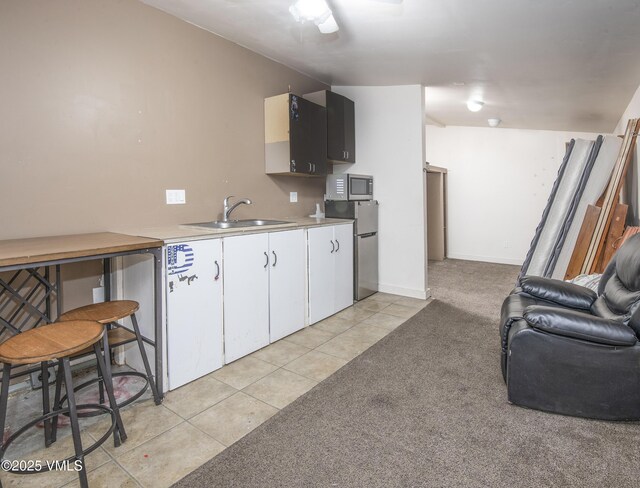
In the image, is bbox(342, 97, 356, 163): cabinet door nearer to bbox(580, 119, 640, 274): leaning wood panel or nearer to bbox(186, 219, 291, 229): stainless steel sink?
bbox(186, 219, 291, 229): stainless steel sink

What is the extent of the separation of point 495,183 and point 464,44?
14.5 feet

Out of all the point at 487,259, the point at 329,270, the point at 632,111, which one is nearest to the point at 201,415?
the point at 329,270

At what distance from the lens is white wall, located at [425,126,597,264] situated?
639 cm

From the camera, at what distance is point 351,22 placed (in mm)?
2748

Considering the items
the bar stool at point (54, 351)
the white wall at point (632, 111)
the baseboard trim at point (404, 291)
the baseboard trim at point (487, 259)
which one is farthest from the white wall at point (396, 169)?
the bar stool at point (54, 351)

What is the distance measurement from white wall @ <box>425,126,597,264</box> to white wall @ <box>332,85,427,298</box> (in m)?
3.28

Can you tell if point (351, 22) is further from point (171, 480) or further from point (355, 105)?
point (171, 480)

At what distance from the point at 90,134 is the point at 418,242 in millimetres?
3409

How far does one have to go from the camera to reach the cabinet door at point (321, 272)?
11.2ft

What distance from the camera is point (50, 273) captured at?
7.66 feet

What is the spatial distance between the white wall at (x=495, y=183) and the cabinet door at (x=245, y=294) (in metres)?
5.45

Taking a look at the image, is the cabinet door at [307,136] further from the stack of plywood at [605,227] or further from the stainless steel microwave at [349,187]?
the stack of plywood at [605,227]

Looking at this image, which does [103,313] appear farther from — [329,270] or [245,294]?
[329,270]

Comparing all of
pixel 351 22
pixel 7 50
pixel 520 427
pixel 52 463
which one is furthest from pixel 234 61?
pixel 520 427
